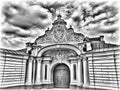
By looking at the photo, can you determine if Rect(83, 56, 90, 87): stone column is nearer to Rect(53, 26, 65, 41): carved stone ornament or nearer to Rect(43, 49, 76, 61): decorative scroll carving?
Rect(43, 49, 76, 61): decorative scroll carving

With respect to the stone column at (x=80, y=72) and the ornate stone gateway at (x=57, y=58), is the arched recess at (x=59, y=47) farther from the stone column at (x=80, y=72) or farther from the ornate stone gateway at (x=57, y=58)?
the stone column at (x=80, y=72)

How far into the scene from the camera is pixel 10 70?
7969 mm

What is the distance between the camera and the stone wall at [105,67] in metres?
6.34

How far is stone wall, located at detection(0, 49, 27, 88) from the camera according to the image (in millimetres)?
7473

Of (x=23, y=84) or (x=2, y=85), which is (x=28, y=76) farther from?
(x=2, y=85)

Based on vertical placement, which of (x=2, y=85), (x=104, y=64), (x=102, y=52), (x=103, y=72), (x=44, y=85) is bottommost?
(x=44, y=85)

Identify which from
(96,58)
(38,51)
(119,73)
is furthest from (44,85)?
(119,73)

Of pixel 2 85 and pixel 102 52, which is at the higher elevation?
pixel 102 52

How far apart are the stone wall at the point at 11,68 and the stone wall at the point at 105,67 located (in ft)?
18.7

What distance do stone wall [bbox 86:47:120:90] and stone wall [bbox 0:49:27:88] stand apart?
5.70 meters

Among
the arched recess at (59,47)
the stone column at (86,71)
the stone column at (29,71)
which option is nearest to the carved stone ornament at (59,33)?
the arched recess at (59,47)

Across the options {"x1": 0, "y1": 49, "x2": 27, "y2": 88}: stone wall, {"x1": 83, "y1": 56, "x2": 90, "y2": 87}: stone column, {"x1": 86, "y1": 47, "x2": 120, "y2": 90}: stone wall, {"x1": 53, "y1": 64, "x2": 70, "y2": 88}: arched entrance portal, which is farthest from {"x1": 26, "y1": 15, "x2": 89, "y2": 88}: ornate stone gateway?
{"x1": 86, "y1": 47, "x2": 120, "y2": 90}: stone wall

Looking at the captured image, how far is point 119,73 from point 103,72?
97 cm

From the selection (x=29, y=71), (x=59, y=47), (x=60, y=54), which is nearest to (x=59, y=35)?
(x=59, y=47)
